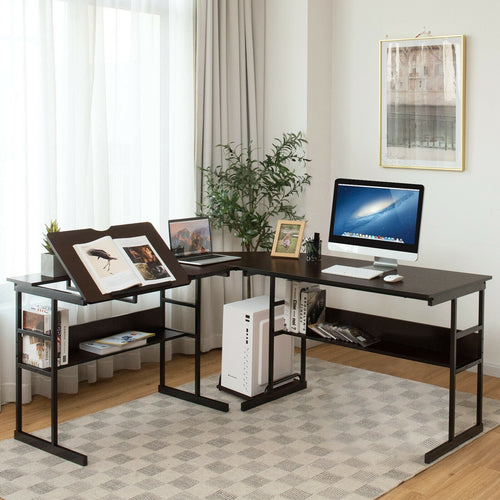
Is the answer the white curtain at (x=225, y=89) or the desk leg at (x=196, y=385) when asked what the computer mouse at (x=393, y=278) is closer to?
the desk leg at (x=196, y=385)

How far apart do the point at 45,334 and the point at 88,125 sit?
143 centimetres

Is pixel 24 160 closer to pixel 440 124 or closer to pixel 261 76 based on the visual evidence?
pixel 261 76

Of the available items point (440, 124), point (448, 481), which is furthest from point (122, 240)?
point (440, 124)

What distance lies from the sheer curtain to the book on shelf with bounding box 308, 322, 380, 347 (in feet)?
4.52

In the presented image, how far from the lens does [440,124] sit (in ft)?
16.1

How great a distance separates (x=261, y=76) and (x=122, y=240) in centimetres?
A: 210

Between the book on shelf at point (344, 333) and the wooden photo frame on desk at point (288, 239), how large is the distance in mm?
461

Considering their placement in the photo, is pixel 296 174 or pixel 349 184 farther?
pixel 296 174

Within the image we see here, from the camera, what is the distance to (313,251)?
4.27 meters

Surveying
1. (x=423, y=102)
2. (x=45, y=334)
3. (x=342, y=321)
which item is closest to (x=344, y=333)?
(x=342, y=321)

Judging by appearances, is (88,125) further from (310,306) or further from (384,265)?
(384,265)

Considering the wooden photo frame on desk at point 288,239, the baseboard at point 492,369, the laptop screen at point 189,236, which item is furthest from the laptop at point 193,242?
the baseboard at point 492,369

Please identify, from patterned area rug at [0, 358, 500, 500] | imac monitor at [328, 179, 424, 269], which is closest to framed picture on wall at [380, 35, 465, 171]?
imac monitor at [328, 179, 424, 269]

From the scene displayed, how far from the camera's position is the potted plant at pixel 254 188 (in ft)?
16.7
